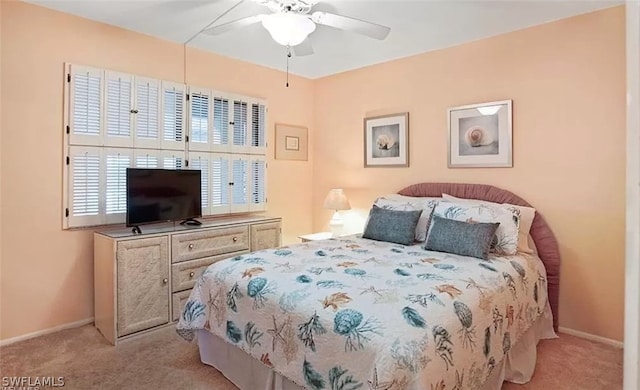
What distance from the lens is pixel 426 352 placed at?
1523mm

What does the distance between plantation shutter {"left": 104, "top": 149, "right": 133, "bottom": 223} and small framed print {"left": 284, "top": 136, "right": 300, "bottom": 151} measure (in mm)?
1912

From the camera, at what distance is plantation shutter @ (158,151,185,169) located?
356 centimetres

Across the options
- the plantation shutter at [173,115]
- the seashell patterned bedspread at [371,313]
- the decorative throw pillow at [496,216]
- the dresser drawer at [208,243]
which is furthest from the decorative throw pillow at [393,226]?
the plantation shutter at [173,115]

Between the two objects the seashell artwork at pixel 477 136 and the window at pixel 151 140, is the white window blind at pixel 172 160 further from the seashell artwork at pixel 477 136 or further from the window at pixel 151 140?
the seashell artwork at pixel 477 136

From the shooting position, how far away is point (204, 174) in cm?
387

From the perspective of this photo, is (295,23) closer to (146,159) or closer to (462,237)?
(462,237)

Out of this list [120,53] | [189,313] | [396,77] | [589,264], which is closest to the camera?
[189,313]

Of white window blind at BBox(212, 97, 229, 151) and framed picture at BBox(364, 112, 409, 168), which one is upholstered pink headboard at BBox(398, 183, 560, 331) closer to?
framed picture at BBox(364, 112, 409, 168)

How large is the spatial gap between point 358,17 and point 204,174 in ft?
7.06

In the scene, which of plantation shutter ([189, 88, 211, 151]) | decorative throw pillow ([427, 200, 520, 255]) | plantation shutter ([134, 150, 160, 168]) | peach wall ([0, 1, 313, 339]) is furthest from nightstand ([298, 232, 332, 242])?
peach wall ([0, 1, 313, 339])

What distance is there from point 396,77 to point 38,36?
3317 millimetres

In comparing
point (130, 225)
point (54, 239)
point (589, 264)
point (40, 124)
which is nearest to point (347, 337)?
point (130, 225)

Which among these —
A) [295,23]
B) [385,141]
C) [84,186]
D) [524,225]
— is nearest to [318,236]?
[385,141]

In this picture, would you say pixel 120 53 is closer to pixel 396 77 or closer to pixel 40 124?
pixel 40 124
